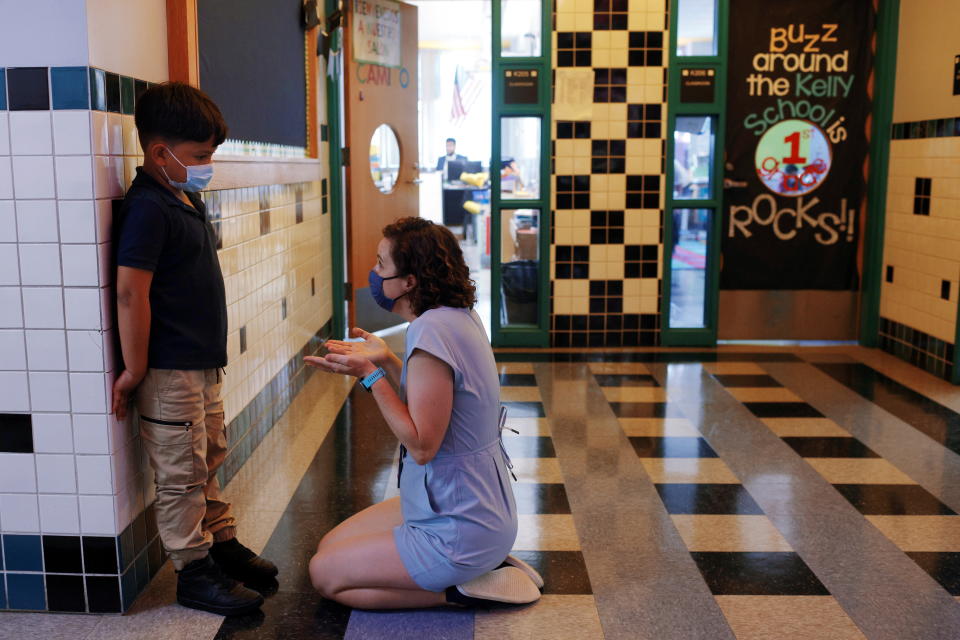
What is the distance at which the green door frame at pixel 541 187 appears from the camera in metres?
5.66

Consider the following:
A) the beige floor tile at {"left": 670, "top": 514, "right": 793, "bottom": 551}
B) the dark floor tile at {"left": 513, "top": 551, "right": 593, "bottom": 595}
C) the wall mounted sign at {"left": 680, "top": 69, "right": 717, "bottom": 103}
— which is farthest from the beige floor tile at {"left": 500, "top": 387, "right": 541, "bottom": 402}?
the wall mounted sign at {"left": 680, "top": 69, "right": 717, "bottom": 103}

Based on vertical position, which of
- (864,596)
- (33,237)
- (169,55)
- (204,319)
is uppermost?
(169,55)

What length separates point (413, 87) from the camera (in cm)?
657

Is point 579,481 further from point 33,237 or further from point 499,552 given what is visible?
point 33,237

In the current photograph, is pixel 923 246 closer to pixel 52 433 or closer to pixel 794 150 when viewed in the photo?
pixel 794 150

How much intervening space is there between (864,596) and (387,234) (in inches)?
64.5

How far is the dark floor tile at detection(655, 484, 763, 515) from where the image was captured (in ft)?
10.3

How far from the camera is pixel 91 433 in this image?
2307 millimetres

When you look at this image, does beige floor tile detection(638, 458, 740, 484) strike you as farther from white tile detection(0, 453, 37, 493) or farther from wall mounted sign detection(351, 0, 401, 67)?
wall mounted sign detection(351, 0, 401, 67)

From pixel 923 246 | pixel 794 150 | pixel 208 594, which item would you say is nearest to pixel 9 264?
pixel 208 594

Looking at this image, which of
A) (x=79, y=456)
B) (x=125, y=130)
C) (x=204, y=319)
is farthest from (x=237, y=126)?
(x=79, y=456)

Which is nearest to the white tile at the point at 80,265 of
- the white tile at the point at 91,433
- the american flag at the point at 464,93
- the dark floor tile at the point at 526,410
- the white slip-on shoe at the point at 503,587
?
the white tile at the point at 91,433

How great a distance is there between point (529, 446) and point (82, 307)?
2.06 metres

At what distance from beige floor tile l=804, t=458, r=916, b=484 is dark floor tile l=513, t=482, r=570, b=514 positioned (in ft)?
3.40
